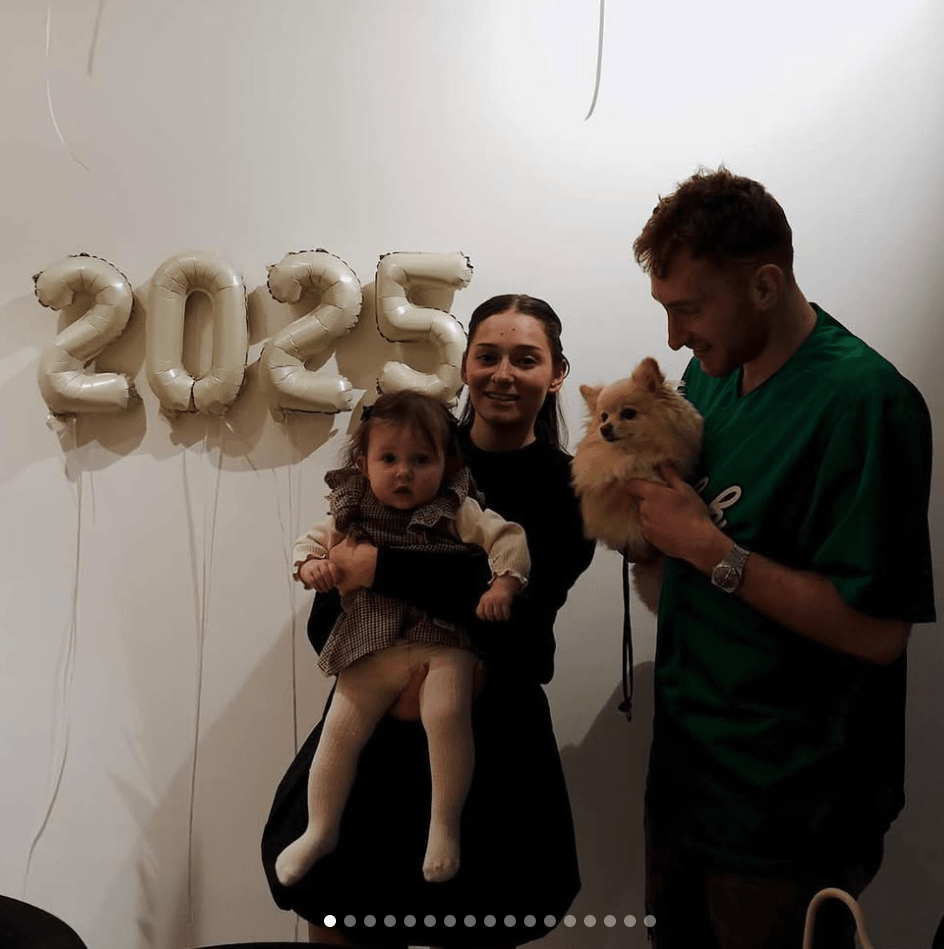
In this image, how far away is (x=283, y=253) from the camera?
6.27 feet

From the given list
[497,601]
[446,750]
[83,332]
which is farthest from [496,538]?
[83,332]

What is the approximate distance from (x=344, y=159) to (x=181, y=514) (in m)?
0.80

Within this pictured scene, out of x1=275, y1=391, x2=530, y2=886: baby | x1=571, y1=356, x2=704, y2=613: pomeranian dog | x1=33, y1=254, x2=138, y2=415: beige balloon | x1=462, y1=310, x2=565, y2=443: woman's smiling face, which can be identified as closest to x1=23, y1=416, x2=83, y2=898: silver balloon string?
x1=33, y1=254, x2=138, y2=415: beige balloon

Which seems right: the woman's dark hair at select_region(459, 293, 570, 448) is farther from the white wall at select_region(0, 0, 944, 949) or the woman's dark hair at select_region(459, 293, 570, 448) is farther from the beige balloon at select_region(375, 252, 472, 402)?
the white wall at select_region(0, 0, 944, 949)

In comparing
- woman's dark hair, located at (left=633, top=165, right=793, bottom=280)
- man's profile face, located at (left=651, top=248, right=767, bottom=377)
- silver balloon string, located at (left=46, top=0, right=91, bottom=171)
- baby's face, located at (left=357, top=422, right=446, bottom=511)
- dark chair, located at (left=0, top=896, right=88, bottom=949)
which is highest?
silver balloon string, located at (left=46, top=0, right=91, bottom=171)

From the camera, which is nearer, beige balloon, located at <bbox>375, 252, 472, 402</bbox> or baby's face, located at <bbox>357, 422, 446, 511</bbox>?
baby's face, located at <bbox>357, 422, 446, 511</bbox>

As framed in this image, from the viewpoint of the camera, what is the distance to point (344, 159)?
1907 millimetres

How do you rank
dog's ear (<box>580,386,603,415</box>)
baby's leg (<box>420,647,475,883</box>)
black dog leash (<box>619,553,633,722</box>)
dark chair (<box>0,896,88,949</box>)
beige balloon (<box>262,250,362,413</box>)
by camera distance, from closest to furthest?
dark chair (<box>0,896,88,949</box>) → baby's leg (<box>420,647,475,883</box>) → dog's ear (<box>580,386,603,415</box>) → black dog leash (<box>619,553,633,722</box>) → beige balloon (<box>262,250,362,413</box>)

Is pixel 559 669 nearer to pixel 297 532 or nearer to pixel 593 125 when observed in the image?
pixel 297 532

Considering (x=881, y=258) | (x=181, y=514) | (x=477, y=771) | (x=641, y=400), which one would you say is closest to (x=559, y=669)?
(x=477, y=771)

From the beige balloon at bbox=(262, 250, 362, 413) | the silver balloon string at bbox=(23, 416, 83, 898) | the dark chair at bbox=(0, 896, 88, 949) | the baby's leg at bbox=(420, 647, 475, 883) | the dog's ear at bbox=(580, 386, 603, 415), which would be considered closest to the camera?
the dark chair at bbox=(0, 896, 88, 949)

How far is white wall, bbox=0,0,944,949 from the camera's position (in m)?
1.84

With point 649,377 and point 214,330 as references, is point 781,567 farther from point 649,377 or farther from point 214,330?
point 214,330

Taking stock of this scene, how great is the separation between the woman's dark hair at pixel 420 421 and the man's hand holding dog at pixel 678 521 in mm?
273
